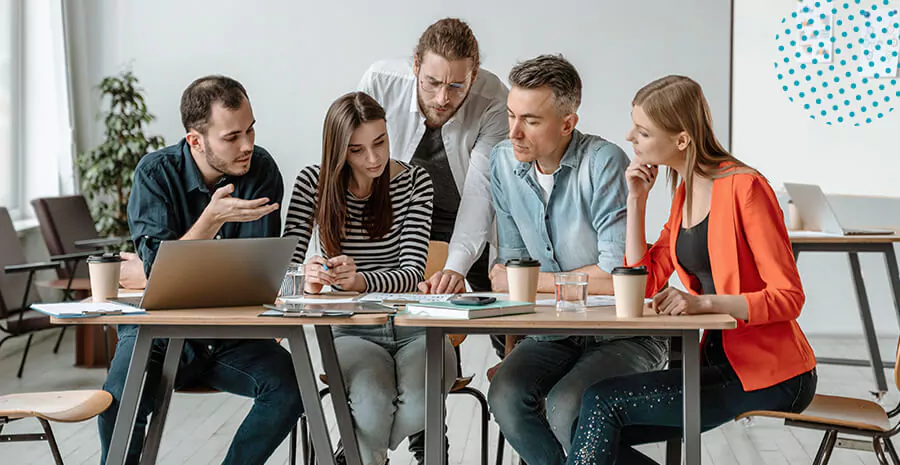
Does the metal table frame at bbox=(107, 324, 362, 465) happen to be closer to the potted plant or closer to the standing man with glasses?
the standing man with glasses

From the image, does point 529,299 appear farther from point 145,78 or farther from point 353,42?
point 145,78

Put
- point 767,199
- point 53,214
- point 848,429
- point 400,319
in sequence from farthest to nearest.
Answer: point 53,214
point 848,429
point 767,199
point 400,319

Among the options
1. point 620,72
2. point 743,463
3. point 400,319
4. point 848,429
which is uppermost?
point 620,72

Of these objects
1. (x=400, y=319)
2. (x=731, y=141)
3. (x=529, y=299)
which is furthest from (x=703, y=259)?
(x=731, y=141)

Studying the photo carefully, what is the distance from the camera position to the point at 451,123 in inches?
134

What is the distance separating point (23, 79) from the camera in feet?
19.8

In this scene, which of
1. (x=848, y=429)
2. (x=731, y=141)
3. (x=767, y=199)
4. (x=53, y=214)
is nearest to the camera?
(x=767, y=199)

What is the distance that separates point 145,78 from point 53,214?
4.21 feet

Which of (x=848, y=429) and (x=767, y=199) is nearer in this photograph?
(x=767, y=199)

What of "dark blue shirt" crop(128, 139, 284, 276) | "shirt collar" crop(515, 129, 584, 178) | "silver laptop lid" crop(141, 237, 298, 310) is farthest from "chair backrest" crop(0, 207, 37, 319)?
"shirt collar" crop(515, 129, 584, 178)

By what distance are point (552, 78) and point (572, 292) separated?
27.1 inches

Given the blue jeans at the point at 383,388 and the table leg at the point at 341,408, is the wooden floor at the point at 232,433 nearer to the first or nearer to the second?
the blue jeans at the point at 383,388

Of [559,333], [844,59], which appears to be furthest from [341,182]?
[844,59]

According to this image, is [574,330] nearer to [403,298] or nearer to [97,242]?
[403,298]
